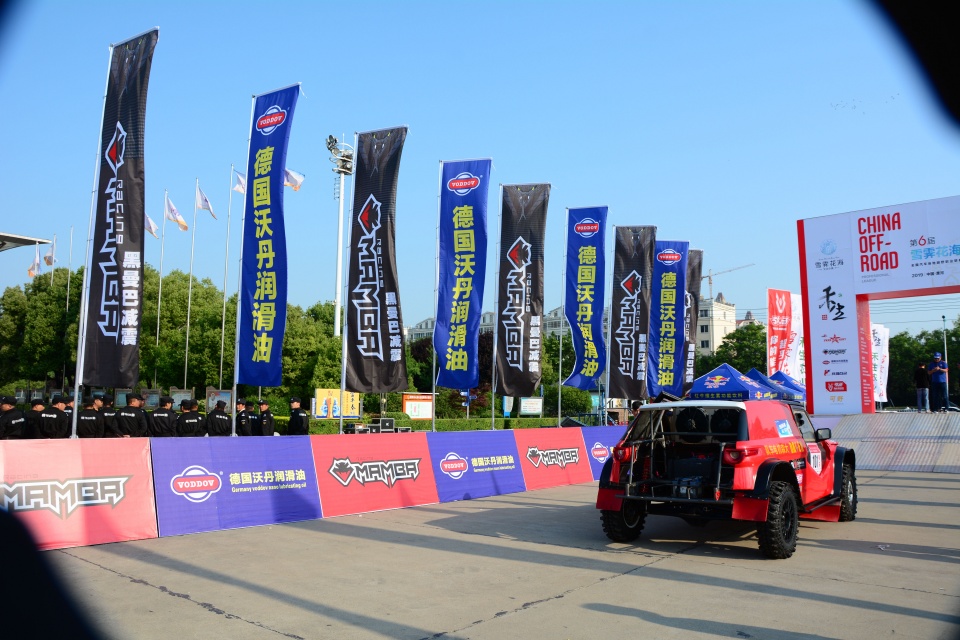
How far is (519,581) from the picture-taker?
7316mm

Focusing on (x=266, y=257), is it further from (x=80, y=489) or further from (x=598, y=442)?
(x=598, y=442)

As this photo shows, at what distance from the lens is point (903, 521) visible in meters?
11.1

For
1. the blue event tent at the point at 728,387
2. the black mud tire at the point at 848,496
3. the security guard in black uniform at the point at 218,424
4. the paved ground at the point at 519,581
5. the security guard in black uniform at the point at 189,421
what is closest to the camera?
the paved ground at the point at 519,581

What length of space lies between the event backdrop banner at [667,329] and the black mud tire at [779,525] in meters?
17.6

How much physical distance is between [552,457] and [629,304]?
375 inches

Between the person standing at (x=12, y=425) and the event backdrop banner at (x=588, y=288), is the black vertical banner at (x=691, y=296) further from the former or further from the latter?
the person standing at (x=12, y=425)

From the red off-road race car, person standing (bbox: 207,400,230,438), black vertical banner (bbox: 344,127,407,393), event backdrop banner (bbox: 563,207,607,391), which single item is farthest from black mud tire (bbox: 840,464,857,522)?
person standing (bbox: 207,400,230,438)

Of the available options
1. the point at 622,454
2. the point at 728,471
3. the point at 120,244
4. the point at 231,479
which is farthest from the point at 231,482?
the point at 728,471

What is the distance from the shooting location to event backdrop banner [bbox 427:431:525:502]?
13.6 m

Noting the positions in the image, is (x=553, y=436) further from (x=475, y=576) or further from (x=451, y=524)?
(x=475, y=576)

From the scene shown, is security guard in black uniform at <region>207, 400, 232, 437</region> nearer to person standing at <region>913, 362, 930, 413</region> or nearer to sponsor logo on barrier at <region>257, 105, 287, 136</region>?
sponsor logo on barrier at <region>257, 105, 287, 136</region>

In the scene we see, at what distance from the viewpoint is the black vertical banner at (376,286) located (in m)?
15.1

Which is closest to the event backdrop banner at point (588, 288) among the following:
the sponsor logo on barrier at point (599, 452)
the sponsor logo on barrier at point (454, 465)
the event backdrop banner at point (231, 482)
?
the sponsor logo on barrier at point (599, 452)

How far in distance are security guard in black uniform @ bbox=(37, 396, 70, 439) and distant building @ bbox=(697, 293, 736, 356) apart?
410ft
